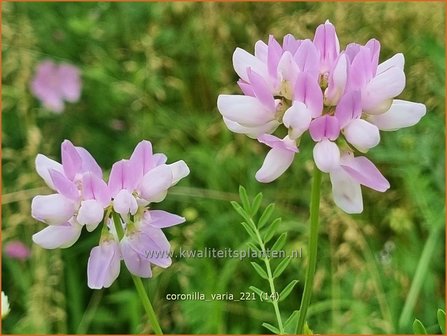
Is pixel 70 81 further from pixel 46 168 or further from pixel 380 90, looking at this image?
pixel 380 90

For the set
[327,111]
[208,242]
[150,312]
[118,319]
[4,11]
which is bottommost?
[118,319]

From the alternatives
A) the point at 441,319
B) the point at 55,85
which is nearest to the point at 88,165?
the point at 441,319

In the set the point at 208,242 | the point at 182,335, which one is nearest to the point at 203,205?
the point at 208,242

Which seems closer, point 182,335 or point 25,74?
point 182,335

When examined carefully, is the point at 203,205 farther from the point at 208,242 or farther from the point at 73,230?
the point at 73,230

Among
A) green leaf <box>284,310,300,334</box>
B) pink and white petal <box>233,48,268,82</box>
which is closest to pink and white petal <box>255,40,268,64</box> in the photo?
pink and white petal <box>233,48,268,82</box>

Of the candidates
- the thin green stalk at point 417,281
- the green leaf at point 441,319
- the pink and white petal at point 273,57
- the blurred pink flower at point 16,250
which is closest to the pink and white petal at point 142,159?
the pink and white petal at point 273,57

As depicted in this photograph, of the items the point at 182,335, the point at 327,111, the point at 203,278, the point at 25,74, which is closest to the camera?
the point at 327,111
